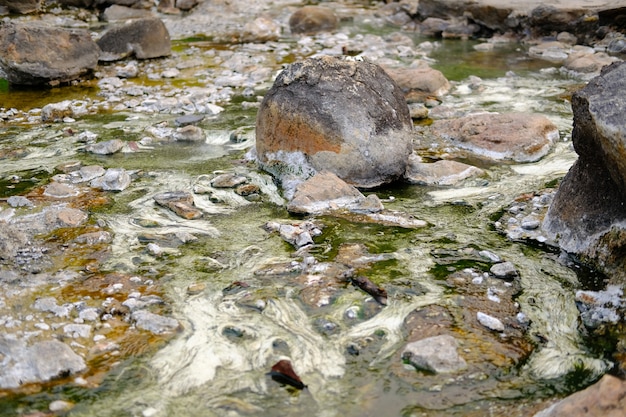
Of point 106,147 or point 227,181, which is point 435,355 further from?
point 106,147

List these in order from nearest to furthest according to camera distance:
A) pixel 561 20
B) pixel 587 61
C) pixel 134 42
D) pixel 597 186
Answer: pixel 597 186
pixel 587 61
pixel 134 42
pixel 561 20

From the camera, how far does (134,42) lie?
12281 mm

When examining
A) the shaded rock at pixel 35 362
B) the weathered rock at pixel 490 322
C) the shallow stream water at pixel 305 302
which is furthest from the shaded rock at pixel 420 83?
the shaded rock at pixel 35 362

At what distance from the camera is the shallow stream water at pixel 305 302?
4008mm

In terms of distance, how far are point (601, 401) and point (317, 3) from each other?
16859 mm

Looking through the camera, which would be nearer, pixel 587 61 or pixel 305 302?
pixel 305 302

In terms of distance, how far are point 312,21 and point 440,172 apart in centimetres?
875

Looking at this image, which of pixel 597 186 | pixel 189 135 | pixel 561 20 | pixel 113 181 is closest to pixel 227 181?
pixel 113 181

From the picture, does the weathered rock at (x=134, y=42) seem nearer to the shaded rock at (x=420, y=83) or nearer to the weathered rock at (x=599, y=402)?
the shaded rock at (x=420, y=83)

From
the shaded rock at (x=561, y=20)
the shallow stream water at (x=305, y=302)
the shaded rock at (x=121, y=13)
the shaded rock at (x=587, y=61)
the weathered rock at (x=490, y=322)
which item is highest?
the shaded rock at (x=561, y=20)

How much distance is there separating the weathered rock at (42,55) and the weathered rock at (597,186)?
7801 mm

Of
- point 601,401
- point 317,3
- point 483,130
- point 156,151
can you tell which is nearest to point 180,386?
point 601,401

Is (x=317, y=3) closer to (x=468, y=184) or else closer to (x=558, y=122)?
(x=558, y=122)

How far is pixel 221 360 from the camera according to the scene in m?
4.36
